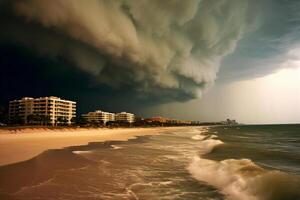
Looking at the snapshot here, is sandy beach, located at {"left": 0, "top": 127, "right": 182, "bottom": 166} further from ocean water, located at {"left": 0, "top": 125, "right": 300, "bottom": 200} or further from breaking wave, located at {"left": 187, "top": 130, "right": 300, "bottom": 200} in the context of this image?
breaking wave, located at {"left": 187, "top": 130, "right": 300, "bottom": 200}

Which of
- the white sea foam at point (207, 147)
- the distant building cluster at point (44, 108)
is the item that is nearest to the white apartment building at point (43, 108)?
the distant building cluster at point (44, 108)

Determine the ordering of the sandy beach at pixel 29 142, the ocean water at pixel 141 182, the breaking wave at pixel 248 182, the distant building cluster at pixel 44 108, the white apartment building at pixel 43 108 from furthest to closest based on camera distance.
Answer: the white apartment building at pixel 43 108 < the distant building cluster at pixel 44 108 < the sandy beach at pixel 29 142 < the breaking wave at pixel 248 182 < the ocean water at pixel 141 182

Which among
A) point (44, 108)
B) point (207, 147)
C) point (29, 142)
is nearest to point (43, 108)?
point (44, 108)

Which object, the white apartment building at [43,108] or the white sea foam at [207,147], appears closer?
the white sea foam at [207,147]

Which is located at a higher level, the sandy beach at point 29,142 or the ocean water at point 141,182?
the sandy beach at point 29,142

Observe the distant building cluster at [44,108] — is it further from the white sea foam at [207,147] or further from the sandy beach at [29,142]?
the white sea foam at [207,147]

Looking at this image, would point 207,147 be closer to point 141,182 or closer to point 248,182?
point 248,182

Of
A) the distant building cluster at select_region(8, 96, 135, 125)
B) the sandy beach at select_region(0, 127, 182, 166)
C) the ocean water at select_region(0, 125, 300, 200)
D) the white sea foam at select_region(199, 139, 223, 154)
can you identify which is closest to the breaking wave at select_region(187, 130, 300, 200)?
the ocean water at select_region(0, 125, 300, 200)
